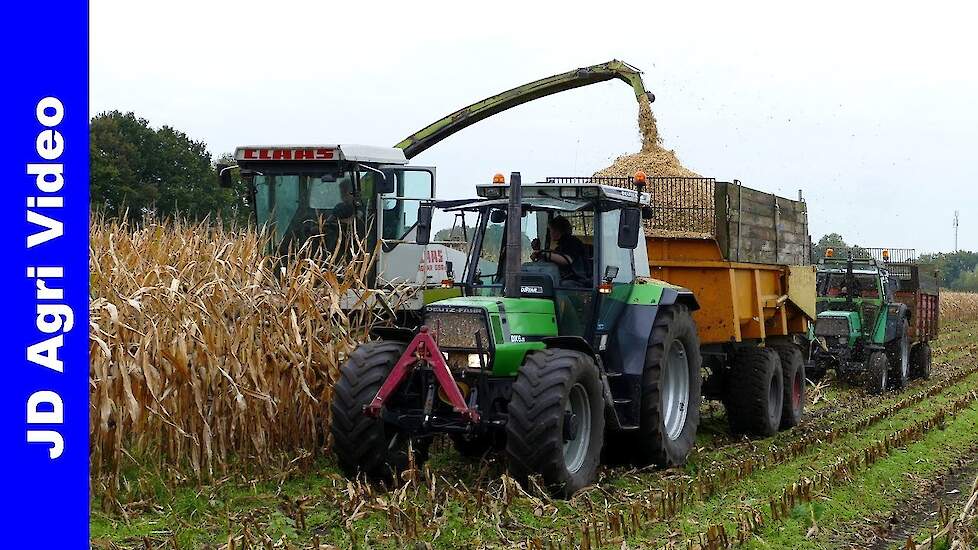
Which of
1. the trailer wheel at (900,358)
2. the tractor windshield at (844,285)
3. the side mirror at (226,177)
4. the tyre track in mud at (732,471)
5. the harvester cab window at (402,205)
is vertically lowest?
the tyre track in mud at (732,471)

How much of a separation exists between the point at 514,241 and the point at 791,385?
526cm

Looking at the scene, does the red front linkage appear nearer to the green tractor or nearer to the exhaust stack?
the green tractor

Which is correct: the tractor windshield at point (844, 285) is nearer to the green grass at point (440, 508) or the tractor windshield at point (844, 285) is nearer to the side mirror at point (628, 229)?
the green grass at point (440, 508)

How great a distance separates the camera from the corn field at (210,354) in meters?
7.92

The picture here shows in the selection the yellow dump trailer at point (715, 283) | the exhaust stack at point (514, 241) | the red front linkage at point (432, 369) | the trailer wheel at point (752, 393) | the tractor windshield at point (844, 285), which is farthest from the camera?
the tractor windshield at point (844, 285)

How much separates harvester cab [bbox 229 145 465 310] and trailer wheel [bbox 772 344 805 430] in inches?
154

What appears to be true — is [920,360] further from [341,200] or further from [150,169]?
[150,169]

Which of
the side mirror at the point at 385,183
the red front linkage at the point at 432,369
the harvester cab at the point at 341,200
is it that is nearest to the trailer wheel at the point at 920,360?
the harvester cab at the point at 341,200

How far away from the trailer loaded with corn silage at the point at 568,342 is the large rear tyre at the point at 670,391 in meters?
0.01

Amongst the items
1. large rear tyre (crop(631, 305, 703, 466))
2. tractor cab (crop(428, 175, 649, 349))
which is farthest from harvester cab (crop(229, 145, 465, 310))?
large rear tyre (crop(631, 305, 703, 466))

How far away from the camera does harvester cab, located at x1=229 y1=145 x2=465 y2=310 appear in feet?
38.7

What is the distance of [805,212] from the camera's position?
45.6 ft

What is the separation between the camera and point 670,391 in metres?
9.57

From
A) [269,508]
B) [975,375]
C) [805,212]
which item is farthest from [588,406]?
[975,375]
